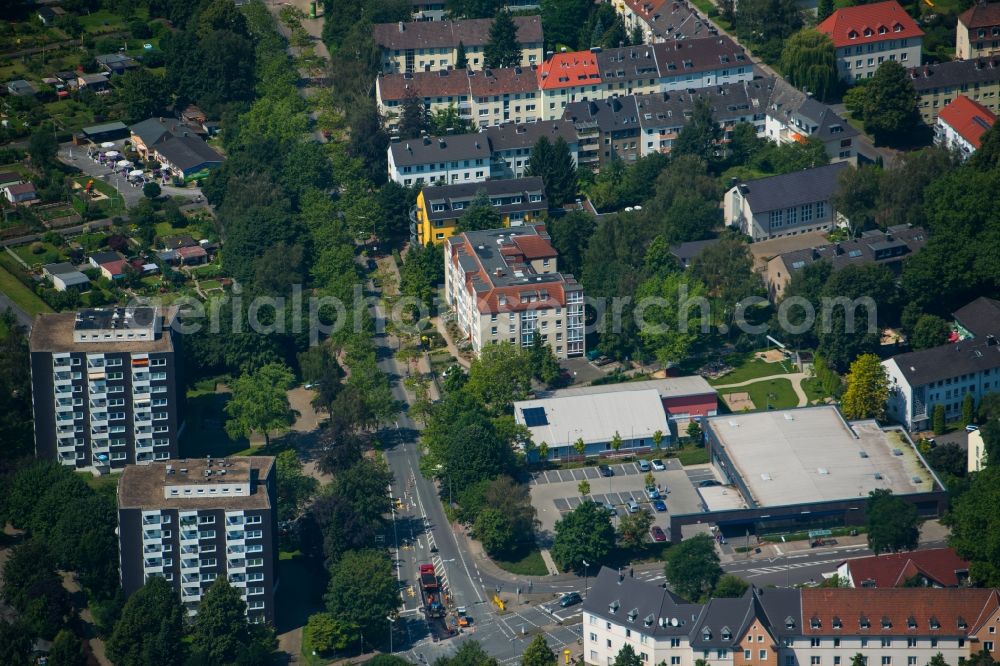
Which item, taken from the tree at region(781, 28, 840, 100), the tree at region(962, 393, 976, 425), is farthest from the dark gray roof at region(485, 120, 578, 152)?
the tree at region(962, 393, 976, 425)

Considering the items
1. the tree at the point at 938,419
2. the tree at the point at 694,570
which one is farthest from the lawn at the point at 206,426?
the tree at the point at 938,419

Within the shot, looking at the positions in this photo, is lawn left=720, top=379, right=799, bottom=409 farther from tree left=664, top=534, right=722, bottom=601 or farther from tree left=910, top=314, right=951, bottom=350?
tree left=664, top=534, right=722, bottom=601

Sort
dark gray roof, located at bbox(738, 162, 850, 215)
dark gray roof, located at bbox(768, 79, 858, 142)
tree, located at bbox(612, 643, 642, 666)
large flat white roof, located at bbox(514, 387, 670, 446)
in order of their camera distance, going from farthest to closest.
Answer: dark gray roof, located at bbox(768, 79, 858, 142) → dark gray roof, located at bbox(738, 162, 850, 215) → large flat white roof, located at bbox(514, 387, 670, 446) → tree, located at bbox(612, 643, 642, 666)

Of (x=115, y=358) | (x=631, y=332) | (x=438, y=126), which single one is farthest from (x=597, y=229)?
(x=115, y=358)

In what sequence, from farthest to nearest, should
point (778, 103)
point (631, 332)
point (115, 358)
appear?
1. point (778, 103)
2. point (631, 332)
3. point (115, 358)

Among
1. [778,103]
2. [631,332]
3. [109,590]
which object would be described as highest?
[778,103]

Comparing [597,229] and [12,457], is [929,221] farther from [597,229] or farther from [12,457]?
[12,457]

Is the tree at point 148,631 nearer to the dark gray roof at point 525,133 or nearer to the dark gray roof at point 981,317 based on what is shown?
the dark gray roof at point 981,317
